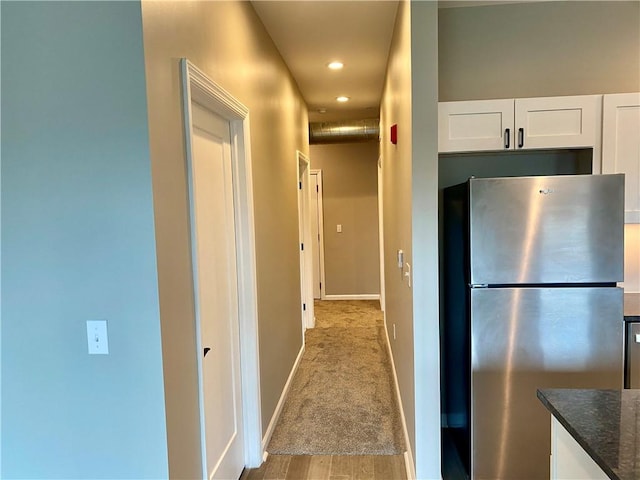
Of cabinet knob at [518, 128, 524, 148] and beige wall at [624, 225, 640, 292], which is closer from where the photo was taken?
cabinet knob at [518, 128, 524, 148]

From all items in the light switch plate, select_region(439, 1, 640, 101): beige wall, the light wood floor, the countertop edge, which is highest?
select_region(439, 1, 640, 101): beige wall

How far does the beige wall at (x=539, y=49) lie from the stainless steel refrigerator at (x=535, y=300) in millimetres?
943

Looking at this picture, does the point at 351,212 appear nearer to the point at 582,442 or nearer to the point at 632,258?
the point at 632,258

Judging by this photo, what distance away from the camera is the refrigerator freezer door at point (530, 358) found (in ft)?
6.33

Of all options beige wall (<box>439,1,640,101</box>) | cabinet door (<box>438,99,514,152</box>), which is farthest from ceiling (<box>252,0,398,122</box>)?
cabinet door (<box>438,99,514,152</box>)

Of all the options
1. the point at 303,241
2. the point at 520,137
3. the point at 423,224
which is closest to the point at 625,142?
the point at 520,137

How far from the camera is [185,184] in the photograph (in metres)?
1.48

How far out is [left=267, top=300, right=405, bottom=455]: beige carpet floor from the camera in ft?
8.46

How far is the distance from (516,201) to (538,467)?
1.35 meters

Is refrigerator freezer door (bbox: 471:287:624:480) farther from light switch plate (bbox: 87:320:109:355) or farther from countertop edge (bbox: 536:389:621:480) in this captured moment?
light switch plate (bbox: 87:320:109:355)

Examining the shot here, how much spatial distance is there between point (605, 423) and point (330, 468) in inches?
69.1

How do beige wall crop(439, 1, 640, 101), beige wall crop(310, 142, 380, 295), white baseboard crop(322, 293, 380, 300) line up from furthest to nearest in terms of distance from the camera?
white baseboard crop(322, 293, 380, 300)
beige wall crop(310, 142, 380, 295)
beige wall crop(439, 1, 640, 101)

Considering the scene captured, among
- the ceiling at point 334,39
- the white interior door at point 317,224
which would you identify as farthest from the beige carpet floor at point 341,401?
the ceiling at point 334,39

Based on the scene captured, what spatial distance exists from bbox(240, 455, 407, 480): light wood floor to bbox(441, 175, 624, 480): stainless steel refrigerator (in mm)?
574
